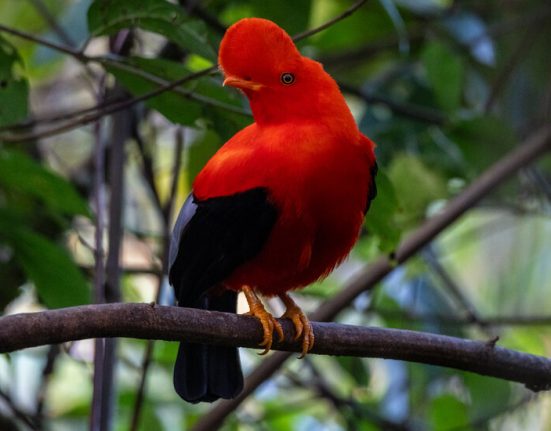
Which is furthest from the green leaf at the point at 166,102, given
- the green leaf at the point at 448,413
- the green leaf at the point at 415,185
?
the green leaf at the point at 448,413

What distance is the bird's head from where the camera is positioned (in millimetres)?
2518

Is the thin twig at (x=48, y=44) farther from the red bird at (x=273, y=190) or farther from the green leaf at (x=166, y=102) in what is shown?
the red bird at (x=273, y=190)

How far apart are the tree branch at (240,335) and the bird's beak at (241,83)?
604mm

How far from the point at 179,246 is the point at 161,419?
72.8 inches

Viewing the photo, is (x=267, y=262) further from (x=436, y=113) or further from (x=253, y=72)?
(x=436, y=113)

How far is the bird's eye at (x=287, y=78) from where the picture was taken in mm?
2693

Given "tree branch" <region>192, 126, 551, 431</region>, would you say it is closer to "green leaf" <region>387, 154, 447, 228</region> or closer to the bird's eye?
"green leaf" <region>387, 154, 447, 228</region>

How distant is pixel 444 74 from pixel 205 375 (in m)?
1.87

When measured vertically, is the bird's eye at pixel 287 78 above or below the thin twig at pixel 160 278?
above

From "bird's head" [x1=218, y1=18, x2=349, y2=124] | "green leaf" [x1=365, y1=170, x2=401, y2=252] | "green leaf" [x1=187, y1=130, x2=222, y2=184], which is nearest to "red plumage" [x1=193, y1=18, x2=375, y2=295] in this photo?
"bird's head" [x1=218, y1=18, x2=349, y2=124]

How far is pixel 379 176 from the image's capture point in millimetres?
2891

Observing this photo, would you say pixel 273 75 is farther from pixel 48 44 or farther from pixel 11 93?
pixel 11 93

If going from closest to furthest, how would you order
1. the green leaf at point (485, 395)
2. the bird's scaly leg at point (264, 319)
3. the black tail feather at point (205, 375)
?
the bird's scaly leg at point (264, 319) → the black tail feather at point (205, 375) → the green leaf at point (485, 395)

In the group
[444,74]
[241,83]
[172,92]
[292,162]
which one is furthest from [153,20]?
[444,74]
